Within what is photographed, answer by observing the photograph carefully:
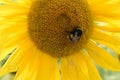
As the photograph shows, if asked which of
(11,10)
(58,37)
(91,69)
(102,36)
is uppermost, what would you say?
(11,10)

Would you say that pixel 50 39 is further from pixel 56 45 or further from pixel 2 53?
pixel 2 53

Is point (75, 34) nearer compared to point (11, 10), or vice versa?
point (75, 34)

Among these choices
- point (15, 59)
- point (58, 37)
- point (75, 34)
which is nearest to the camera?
point (75, 34)

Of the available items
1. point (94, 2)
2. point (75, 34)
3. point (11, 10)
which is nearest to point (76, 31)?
point (75, 34)

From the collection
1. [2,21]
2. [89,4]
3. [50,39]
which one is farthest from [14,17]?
[89,4]

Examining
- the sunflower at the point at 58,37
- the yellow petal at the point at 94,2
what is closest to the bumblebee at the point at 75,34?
the sunflower at the point at 58,37

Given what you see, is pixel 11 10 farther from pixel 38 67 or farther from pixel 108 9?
pixel 108 9
